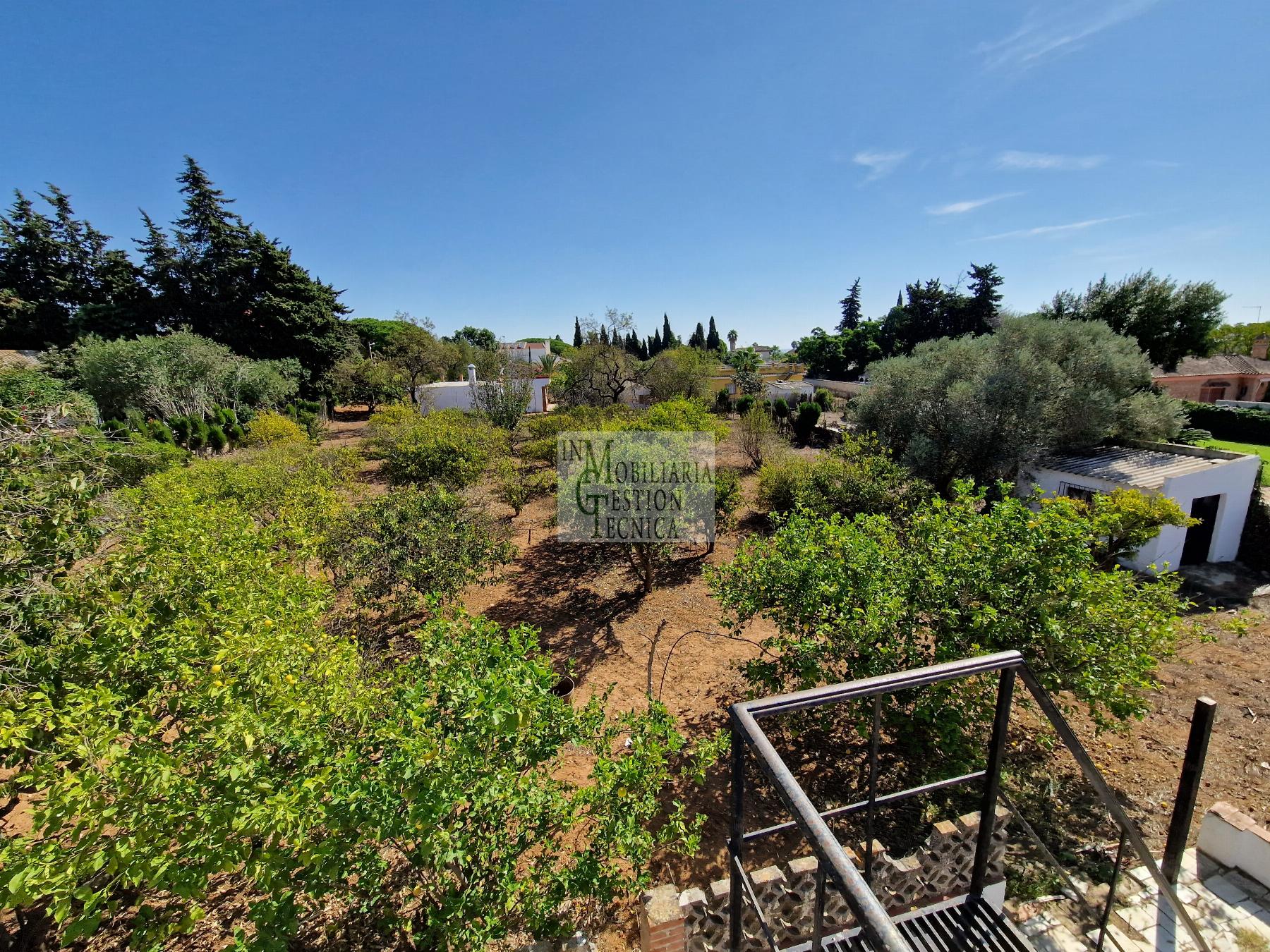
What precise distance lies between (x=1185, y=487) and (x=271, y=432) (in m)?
24.1

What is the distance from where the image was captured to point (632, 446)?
8117mm

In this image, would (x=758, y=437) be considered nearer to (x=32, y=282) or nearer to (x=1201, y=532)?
(x=1201, y=532)

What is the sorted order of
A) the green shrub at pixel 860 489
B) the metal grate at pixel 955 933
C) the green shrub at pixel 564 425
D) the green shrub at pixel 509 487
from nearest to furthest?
the metal grate at pixel 955 933, the green shrub at pixel 860 489, the green shrub at pixel 509 487, the green shrub at pixel 564 425

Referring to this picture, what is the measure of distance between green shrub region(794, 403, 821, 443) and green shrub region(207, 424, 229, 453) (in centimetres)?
2341

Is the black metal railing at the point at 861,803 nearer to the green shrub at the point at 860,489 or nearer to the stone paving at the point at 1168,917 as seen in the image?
the stone paving at the point at 1168,917

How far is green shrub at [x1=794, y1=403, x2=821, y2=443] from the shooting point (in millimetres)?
21781

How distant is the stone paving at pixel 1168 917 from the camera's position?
3398 mm

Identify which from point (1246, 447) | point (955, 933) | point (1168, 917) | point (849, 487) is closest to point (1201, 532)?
point (849, 487)

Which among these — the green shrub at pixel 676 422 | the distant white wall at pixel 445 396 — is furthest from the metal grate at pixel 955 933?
the distant white wall at pixel 445 396

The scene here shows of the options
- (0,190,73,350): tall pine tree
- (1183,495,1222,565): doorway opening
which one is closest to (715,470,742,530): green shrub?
(1183,495,1222,565): doorway opening

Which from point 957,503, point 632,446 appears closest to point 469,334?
point 632,446

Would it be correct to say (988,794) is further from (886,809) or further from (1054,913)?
(886,809)

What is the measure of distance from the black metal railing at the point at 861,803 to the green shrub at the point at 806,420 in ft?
65.9

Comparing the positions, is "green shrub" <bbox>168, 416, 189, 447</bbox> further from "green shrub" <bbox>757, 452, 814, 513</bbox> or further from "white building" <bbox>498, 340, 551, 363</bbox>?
"green shrub" <bbox>757, 452, 814, 513</bbox>
